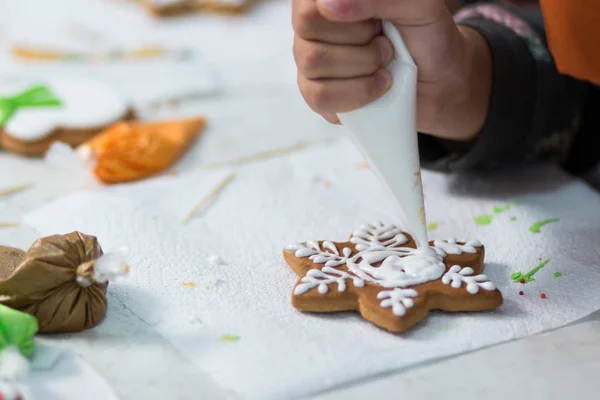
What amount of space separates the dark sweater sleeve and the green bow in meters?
0.51

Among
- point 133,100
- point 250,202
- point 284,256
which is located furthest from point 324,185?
point 133,100

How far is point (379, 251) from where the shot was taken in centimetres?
66

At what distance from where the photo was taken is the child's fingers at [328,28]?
598 millimetres

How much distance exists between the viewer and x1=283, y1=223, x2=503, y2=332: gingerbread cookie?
0.59 metres

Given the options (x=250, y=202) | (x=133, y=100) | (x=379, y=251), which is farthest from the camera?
(x=133, y=100)

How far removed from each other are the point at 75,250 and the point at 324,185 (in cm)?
35

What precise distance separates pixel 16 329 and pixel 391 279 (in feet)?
0.99

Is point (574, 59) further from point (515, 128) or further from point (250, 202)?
point (250, 202)

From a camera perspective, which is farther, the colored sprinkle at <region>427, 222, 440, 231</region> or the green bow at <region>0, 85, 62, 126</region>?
the green bow at <region>0, 85, 62, 126</region>

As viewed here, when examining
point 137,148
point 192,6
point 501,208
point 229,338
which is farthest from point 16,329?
point 192,6

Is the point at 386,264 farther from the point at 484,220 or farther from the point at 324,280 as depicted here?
the point at 484,220

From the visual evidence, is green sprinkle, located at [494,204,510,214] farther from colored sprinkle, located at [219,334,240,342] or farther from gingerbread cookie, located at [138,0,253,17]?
gingerbread cookie, located at [138,0,253,17]

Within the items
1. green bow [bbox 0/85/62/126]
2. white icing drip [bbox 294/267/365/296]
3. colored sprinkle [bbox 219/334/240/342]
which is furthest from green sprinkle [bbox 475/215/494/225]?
green bow [bbox 0/85/62/126]

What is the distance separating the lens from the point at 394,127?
0.61m
